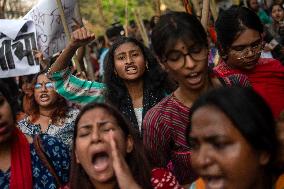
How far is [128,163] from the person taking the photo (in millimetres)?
2686

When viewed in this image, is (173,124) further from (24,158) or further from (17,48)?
(17,48)

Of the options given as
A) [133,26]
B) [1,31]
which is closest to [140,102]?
[1,31]

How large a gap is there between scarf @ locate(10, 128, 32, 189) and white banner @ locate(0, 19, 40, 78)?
9.43ft

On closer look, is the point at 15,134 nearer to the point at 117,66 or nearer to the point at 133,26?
the point at 117,66

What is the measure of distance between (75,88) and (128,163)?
65.9 inches

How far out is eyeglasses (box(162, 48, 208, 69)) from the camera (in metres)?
2.72

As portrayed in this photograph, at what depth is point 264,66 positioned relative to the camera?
346cm

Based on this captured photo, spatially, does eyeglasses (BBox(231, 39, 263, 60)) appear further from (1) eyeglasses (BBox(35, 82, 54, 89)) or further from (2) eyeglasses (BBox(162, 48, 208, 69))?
(1) eyeglasses (BBox(35, 82, 54, 89))

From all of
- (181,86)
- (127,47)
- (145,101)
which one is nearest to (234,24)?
(181,86)

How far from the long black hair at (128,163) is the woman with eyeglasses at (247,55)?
746 millimetres

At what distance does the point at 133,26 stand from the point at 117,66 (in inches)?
329

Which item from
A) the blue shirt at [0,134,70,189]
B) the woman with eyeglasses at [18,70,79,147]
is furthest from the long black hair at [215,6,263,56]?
the woman with eyeglasses at [18,70,79,147]

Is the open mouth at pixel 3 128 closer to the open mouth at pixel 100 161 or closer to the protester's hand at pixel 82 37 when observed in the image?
the open mouth at pixel 100 161

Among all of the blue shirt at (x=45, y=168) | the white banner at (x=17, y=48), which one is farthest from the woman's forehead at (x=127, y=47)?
the white banner at (x=17, y=48)
